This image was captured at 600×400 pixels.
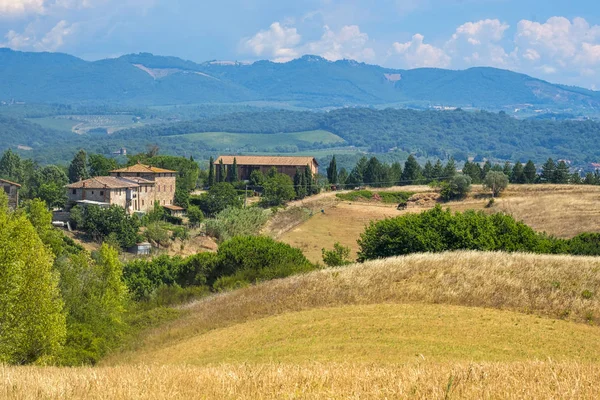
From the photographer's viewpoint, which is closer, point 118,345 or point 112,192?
point 118,345

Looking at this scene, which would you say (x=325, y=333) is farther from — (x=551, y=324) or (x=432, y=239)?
(x=432, y=239)

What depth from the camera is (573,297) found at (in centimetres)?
3325

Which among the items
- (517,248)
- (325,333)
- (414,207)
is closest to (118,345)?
(325,333)

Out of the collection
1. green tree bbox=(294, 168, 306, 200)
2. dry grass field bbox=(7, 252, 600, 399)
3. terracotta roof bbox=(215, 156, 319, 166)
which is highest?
terracotta roof bbox=(215, 156, 319, 166)

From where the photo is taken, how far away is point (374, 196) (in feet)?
357

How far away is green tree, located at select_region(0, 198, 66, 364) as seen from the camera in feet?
84.4

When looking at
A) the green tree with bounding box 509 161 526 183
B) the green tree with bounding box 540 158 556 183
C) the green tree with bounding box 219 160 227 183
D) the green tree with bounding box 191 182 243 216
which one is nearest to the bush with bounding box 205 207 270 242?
the green tree with bounding box 191 182 243 216

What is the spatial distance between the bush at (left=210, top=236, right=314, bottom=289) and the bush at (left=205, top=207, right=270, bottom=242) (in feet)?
102

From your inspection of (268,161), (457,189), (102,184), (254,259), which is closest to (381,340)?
(254,259)

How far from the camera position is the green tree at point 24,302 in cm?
2573

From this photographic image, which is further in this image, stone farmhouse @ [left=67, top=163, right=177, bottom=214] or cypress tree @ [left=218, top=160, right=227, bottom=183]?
cypress tree @ [left=218, top=160, right=227, bottom=183]

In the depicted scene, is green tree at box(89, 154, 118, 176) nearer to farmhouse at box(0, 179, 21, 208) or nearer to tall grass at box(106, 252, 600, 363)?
farmhouse at box(0, 179, 21, 208)

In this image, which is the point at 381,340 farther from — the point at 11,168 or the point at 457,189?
the point at 11,168

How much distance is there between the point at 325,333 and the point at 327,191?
88863 mm
